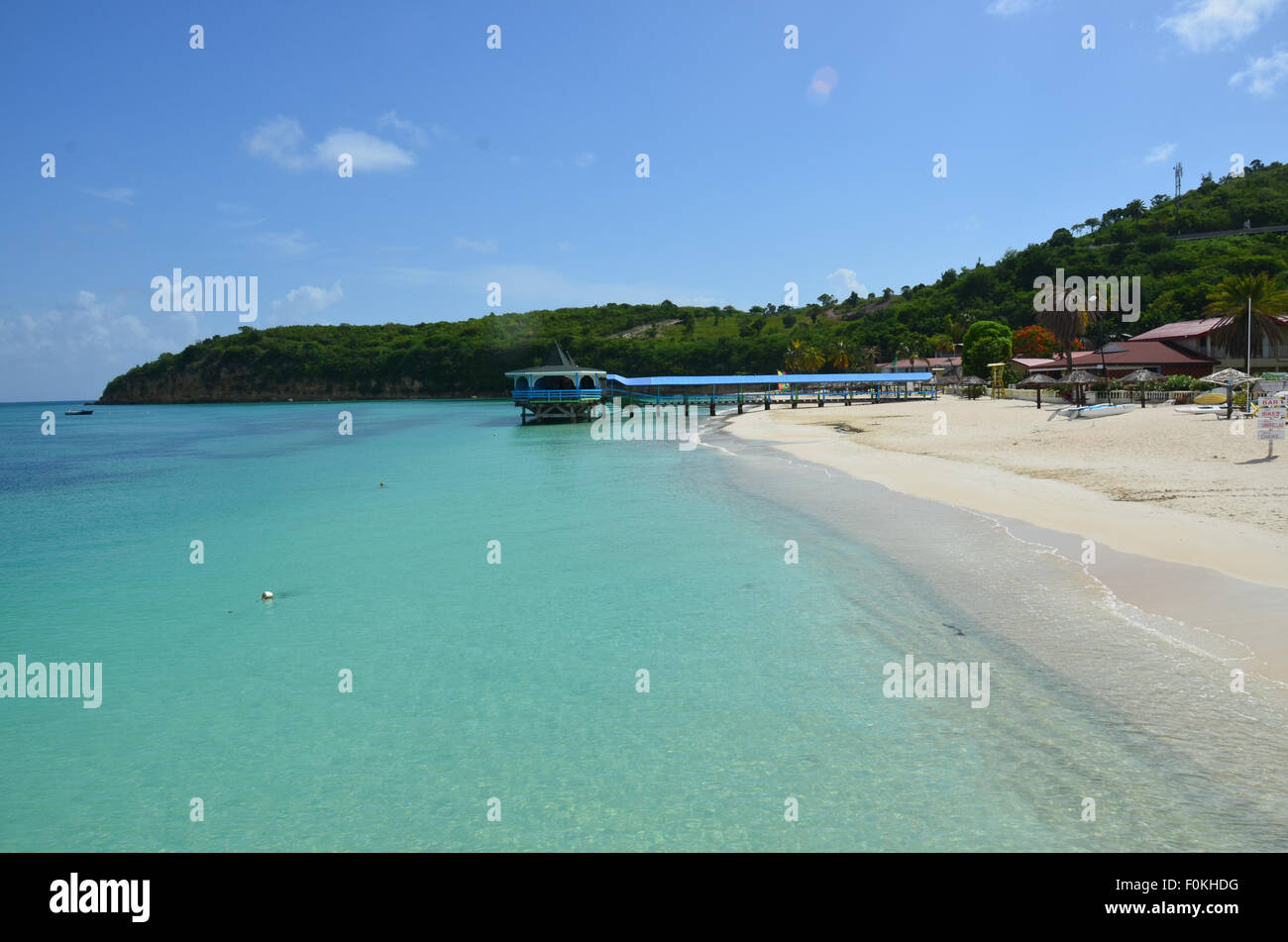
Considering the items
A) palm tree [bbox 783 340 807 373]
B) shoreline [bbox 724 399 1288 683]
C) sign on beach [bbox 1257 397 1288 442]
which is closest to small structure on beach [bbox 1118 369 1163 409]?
shoreline [bbox 724 399 1288 683]

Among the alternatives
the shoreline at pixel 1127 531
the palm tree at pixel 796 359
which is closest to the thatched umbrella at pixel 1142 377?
the shoreline at pixel 1127 531

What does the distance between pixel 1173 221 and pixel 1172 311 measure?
57.7 meters

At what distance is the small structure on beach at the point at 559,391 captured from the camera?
71.9m

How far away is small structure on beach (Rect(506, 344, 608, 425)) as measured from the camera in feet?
236

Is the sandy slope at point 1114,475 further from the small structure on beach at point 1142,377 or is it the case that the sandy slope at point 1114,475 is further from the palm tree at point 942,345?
the palm tree at point 942,345

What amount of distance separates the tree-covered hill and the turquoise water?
8146 cm

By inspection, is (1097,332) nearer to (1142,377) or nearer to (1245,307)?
(1245,307)

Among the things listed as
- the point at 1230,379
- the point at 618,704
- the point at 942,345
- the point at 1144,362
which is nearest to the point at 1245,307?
the point at 1144,362

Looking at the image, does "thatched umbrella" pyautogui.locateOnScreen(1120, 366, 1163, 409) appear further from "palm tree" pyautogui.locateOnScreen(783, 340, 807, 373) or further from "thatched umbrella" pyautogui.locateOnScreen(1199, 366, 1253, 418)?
"palm tree" pyautogui.locateOnScreen(783, 340, 807, 373)

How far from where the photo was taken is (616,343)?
150 meters

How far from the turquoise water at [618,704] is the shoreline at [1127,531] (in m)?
0.87

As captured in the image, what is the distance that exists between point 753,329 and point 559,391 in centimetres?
9110

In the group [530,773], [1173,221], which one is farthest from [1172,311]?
[530,773]
